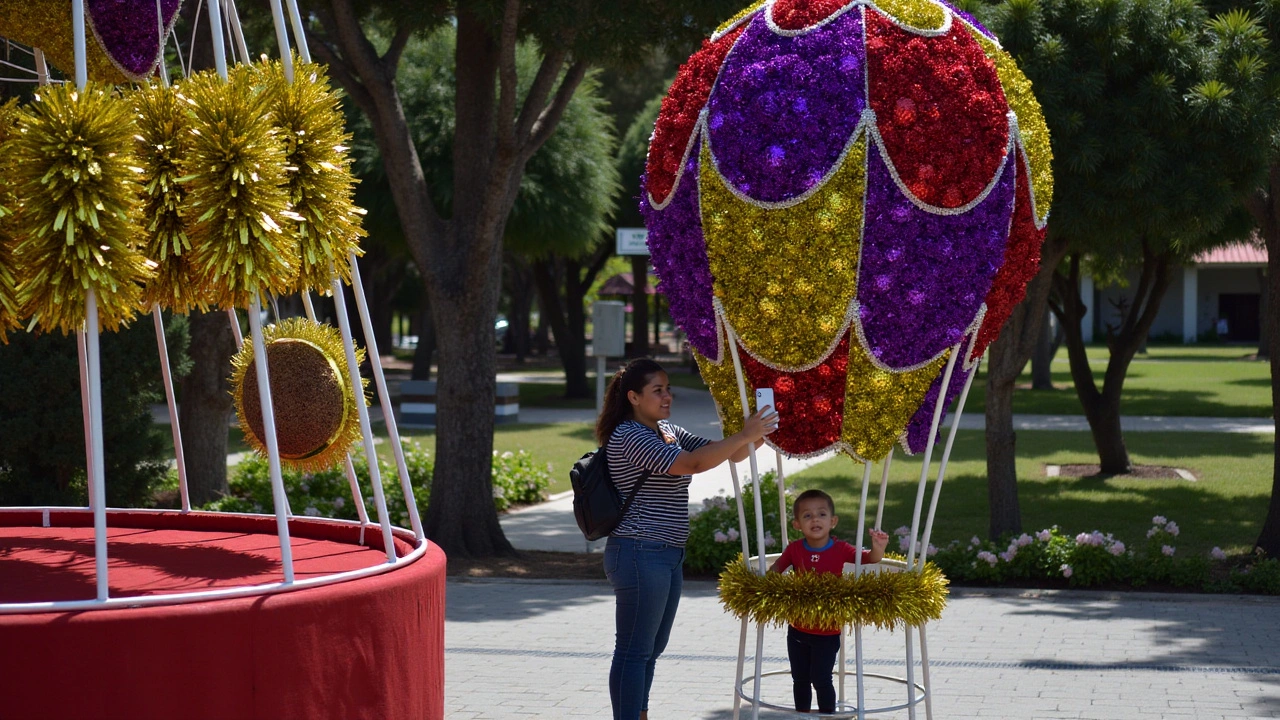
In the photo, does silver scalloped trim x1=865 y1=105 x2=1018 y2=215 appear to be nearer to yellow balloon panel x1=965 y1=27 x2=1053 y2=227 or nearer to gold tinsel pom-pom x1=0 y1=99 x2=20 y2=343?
yellow balloon panel x1=965 y1=27 x2=1053 y2=227

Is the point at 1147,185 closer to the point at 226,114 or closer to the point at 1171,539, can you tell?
the point at 1171,539

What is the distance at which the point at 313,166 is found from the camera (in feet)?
14.1

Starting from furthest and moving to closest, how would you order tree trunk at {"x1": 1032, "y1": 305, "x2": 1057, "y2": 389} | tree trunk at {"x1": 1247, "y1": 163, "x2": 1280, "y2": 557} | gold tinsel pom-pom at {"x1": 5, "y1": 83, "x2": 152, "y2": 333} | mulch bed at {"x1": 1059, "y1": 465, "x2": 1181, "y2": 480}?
tree trunk at {"x1": 1032, "y1": 305, "x2": 1057, "y2": 389}, mulch bed at {"x1": 1059, "y1": 465, "x2": 1181, "y2": 480}, tree trunk at {"x1": 1247, "y1": 163, "x2": 1280, "y2": 557}, gold tinsel pom-pom at {"x1": 5, "y1": 83, "x2": 152, "y2": 333}

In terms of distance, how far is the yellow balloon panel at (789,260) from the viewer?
465 cm

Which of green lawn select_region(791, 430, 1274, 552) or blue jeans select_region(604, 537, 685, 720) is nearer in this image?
blue jeans select_region(604, 537, 685, 720)

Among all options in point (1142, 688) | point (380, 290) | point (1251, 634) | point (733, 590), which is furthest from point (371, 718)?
point (380, 290)

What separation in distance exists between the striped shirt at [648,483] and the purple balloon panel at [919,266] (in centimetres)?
92

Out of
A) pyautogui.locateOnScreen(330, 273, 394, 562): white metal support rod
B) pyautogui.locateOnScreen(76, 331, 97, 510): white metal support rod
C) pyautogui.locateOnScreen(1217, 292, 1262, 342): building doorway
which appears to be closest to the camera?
pyautogui.locateOnScreen(76, 331, 97, 510): white metal support rod

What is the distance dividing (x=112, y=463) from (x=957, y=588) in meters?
6.89

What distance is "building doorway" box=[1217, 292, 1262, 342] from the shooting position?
5562 centimetres

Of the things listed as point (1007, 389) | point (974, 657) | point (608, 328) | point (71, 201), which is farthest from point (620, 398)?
point (608, 328)

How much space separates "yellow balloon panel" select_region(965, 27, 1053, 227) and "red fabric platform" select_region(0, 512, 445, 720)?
2.71m

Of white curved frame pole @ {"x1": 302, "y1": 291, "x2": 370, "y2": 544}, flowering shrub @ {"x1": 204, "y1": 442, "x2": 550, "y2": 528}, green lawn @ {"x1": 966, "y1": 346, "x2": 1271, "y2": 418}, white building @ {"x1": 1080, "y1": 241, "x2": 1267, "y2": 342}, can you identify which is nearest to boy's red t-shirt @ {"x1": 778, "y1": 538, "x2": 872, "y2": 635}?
white curved frame pole @ {"x1": 302, "y1": 291, "x2": 370, "y2": 544}

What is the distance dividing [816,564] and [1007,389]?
5.36 m
